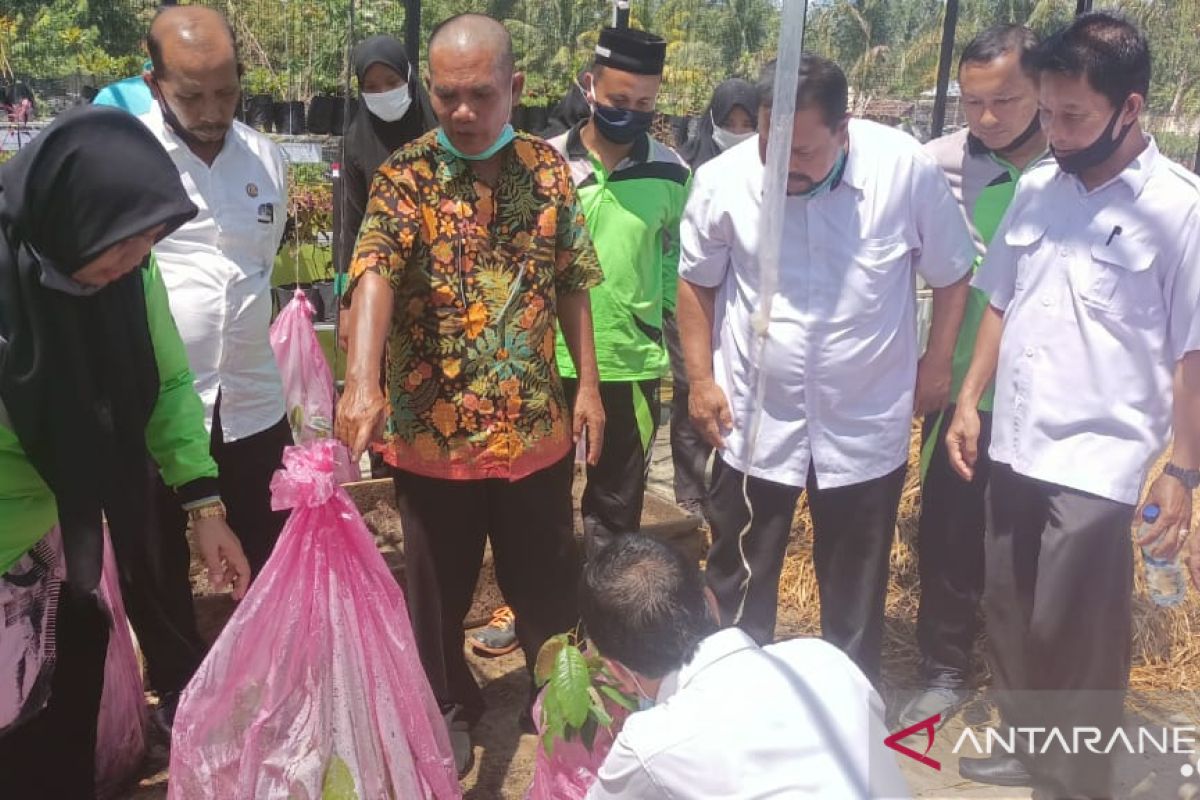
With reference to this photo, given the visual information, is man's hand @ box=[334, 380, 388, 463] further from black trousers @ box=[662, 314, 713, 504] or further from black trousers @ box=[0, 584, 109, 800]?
black trousers @ box=[662, 314, 713, 504]

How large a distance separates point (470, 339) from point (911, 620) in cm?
222

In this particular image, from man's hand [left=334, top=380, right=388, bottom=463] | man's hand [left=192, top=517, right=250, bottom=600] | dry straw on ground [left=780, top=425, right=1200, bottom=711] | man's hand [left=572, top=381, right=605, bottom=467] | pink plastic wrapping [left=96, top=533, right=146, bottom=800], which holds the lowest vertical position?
dry straw on ground [left=780, top=425, right=1200, bottom=711]

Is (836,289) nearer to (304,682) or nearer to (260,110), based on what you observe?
(304,682)

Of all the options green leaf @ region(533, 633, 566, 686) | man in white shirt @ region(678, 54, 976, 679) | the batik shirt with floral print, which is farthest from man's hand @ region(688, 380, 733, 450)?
green leaf @ region(533, 633, 566, 686)

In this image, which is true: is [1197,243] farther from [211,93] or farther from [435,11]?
[435,11]

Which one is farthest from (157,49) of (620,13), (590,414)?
(620,13)

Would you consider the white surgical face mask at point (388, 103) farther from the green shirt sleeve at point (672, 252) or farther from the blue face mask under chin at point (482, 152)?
the blue face mask under chin at point (482, 152)

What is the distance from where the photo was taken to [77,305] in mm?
1779

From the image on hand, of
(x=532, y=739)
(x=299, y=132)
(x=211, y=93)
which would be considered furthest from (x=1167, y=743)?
(x=299, y=132)

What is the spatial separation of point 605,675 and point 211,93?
174cm

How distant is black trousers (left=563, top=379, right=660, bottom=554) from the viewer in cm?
333

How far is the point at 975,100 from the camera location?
3.02 m

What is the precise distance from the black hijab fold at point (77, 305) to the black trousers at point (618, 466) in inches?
65.9

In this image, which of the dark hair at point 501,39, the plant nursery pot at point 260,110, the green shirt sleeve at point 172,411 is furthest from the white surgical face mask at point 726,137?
the plant nursery pot at point 260,110
